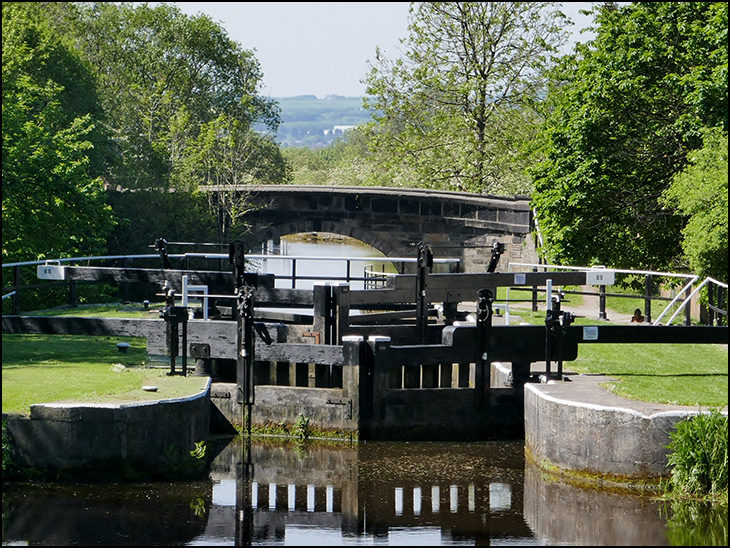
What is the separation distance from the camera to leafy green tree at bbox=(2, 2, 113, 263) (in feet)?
76.2

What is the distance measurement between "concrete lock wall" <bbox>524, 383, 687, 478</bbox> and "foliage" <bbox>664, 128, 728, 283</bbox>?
6715 millimetres

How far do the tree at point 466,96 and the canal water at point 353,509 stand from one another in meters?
27.6

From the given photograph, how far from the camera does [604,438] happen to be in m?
14.3

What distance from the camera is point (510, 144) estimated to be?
43719mm

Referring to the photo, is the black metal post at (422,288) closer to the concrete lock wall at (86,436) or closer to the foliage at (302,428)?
the foliage at (302,428)

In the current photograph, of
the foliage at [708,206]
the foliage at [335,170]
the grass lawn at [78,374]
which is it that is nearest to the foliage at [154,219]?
the foliage at [335,170]

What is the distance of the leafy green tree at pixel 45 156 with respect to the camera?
76.2 ft

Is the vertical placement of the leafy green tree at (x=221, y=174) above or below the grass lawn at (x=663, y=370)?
above

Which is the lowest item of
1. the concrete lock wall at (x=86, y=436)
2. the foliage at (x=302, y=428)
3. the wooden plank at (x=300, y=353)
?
the foliage at (x=302, y=428)

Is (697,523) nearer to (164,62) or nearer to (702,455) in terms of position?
(702,455)

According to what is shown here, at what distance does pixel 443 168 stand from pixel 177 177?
32.4 ft

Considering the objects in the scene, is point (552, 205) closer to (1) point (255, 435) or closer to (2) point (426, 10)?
(1) point (255, 435)

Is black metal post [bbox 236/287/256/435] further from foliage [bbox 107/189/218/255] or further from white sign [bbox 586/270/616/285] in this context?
foliage [bbox 107/189/218/255]

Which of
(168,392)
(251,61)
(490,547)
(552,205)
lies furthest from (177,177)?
(490,547)
